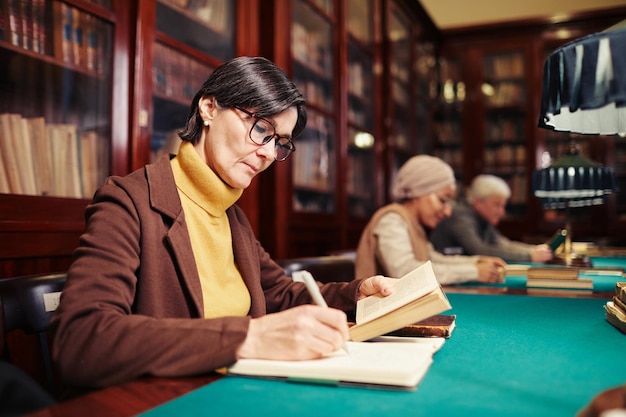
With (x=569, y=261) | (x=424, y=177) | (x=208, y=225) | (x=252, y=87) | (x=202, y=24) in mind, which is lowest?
(x=569, y=261)

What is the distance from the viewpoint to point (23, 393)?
0.76 meters

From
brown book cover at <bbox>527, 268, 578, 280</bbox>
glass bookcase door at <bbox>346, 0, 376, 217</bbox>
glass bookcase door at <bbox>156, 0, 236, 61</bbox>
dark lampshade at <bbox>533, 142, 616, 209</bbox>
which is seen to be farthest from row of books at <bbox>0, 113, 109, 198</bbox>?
dark lampshade at <bbox>533, 142, 616, 209</bbox>

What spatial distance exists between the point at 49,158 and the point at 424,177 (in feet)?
5.42

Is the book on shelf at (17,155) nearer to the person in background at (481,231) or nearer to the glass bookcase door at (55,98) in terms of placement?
the glass bookcase door at (55,98)

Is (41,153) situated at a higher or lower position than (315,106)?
lower

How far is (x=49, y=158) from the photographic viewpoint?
1.96 m

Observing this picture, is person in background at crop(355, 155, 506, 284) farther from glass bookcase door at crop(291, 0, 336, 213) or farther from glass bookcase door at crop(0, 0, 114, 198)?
glass bookcase door at crop(0, 0, 114, 198)

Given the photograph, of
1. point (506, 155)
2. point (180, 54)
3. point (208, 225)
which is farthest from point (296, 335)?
point (506, 155)

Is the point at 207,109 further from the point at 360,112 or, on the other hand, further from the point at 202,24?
the point at 360,112

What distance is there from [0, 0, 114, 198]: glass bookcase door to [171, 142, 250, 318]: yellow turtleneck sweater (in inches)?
32.9

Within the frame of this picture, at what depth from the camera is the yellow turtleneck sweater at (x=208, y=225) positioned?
1225 mm

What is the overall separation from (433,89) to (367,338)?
5079mm

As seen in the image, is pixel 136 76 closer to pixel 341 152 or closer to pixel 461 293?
pixel 461 293

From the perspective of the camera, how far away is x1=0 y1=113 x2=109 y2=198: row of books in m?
1.80
